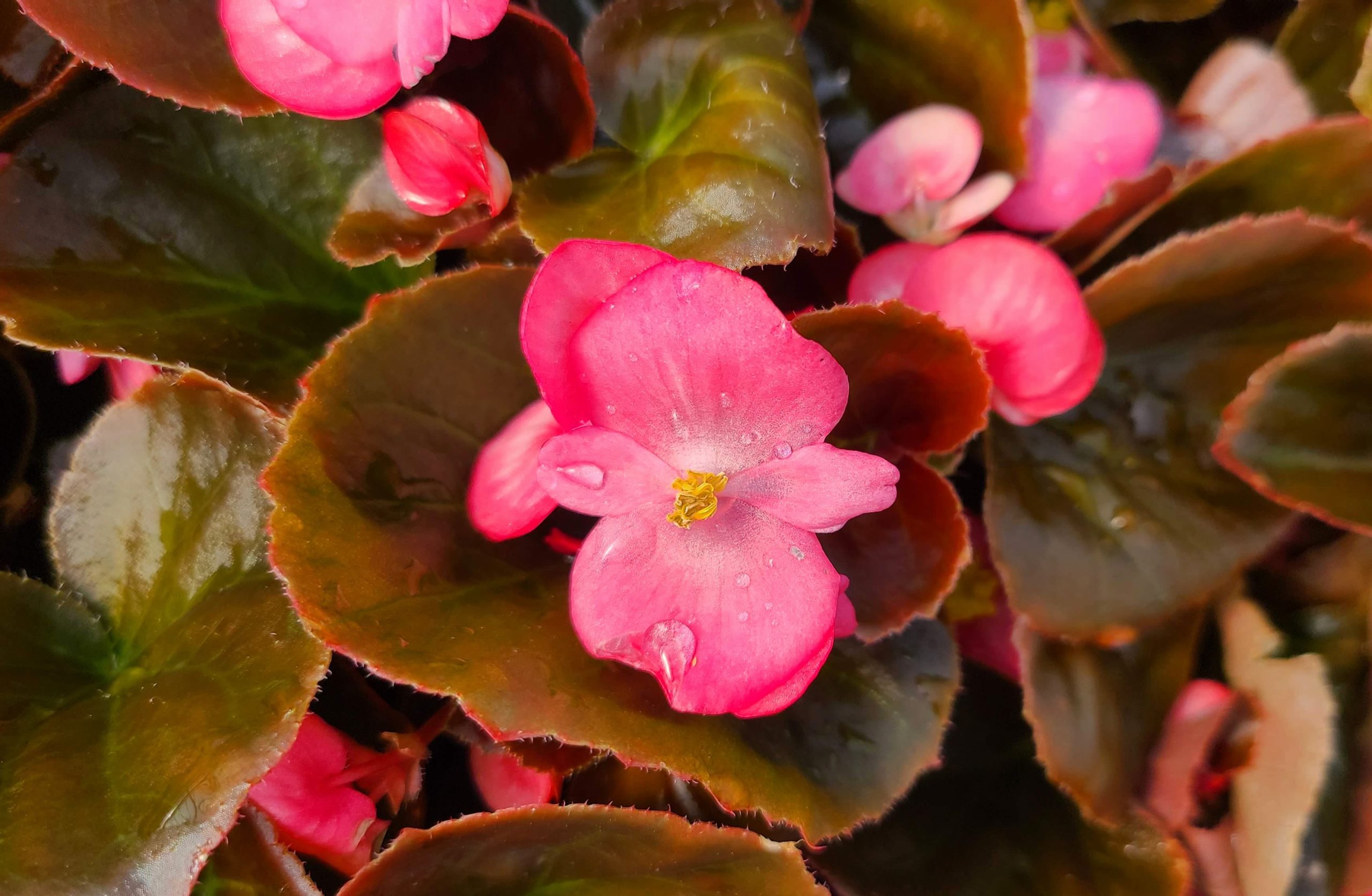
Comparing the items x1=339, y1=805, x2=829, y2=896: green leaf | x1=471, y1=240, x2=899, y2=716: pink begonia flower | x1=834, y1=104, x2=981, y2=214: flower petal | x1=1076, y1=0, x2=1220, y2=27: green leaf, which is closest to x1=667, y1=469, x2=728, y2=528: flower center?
x1=471, y1=240, x2=899, y2=716: pink begonia flower

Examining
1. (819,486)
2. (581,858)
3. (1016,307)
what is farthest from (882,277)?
(581,858)

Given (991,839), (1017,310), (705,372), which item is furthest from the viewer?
(991,839)

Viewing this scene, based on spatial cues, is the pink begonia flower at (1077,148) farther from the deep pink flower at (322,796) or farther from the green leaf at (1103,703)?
the deep pink flower at (322,796)

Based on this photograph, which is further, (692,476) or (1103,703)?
(1103,703)

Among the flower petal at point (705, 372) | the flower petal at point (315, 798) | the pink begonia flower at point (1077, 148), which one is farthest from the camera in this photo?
the pink begonia flower at point (1077, 148)

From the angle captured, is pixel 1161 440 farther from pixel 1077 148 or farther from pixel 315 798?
pixel 315 798

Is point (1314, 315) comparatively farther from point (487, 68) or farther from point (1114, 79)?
point (487, 68)

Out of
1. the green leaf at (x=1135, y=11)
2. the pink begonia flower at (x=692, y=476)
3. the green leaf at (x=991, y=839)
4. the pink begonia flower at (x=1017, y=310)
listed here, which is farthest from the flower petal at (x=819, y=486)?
the green leaf at (x=1135, y=11)
